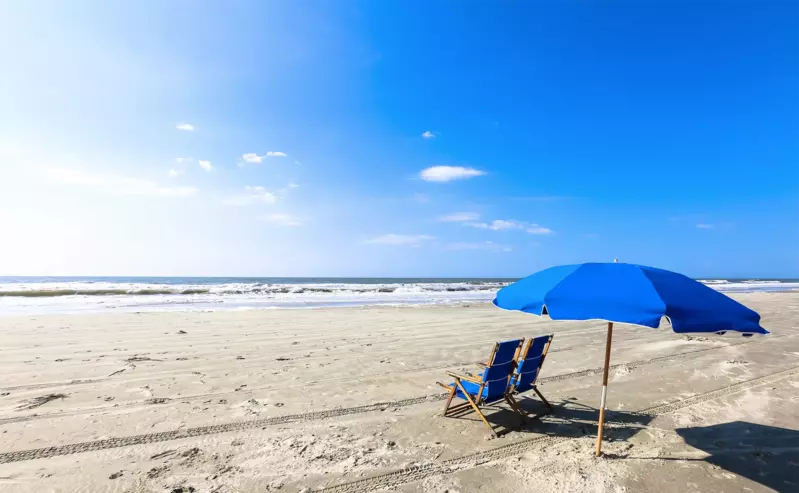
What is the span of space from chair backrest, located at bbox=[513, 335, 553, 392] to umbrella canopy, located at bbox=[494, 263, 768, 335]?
1671mm

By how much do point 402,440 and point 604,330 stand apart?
10.5 m

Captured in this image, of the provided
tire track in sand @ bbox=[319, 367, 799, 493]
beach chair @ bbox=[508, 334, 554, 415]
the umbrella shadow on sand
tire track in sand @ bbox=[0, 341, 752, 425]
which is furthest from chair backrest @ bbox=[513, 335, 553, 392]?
the umbrella shadow on sand

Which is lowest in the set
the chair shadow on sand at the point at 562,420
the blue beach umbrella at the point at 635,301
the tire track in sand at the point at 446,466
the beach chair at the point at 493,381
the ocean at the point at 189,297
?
the tire track in sand at the point at 446,466

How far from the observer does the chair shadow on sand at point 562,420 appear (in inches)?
193

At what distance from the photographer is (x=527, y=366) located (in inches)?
209

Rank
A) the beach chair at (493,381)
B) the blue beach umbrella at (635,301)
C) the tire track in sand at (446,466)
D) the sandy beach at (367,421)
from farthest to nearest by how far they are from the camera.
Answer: the beach chair at (493,381)
the sandy beach at (367,421)
the tire track in sand at (446,466)
the blue beach umbrella at (635,301)

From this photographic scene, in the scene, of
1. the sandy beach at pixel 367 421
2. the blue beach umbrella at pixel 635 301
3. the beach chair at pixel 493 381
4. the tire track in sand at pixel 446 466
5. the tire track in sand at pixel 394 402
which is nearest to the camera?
the blue beach umbrella at pixel 635 301

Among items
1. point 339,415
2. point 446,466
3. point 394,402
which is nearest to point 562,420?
point 446,466

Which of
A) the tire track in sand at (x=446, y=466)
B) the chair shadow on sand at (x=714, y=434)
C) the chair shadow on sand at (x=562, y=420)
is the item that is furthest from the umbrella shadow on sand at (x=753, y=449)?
the tire track in sand at (x=446, y=466)

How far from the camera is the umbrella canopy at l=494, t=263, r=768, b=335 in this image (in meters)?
3.08

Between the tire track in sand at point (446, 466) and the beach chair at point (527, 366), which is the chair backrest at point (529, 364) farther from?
the tire track in sand at point (446, 466)

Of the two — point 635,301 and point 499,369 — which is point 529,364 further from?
point 635,301

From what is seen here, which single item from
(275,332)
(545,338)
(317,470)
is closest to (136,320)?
(275,332)

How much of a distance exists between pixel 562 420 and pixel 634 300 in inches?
112
